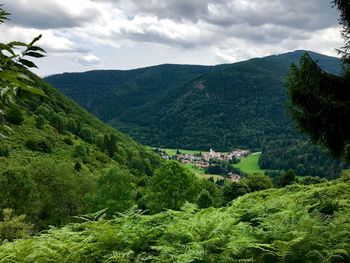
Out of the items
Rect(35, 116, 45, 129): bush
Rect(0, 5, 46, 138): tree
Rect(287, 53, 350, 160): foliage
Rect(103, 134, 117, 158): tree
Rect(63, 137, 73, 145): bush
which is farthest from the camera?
Rect(103, 134, 117, 158): tree

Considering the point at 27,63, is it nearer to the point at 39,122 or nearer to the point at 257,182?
the point at 257,182

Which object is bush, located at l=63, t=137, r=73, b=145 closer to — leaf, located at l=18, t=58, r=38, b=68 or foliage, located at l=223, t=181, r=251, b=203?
foliage, located at l=223, t=181, r=251, b=203

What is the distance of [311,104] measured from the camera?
13719 mm

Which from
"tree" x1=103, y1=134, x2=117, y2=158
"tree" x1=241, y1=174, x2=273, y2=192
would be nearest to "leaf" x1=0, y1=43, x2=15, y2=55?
"tree" x1=241, y1=174, x2=273, y2=192

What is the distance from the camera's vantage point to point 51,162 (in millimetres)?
58438

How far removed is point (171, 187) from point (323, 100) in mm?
31015

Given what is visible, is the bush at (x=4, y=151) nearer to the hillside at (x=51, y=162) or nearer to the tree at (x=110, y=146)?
the hillside at (x=51, y=162)

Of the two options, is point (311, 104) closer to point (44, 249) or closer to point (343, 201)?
point (343, 201)

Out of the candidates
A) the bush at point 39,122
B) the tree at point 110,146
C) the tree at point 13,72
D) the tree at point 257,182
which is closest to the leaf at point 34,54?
the tree at point 13,72

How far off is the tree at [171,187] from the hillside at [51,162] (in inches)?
380

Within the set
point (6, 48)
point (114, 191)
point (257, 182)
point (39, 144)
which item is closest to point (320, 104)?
point (6, 48)

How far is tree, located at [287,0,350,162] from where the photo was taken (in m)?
13.3

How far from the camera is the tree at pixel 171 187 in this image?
140 ft

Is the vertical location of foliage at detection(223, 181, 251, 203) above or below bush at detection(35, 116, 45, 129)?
below
